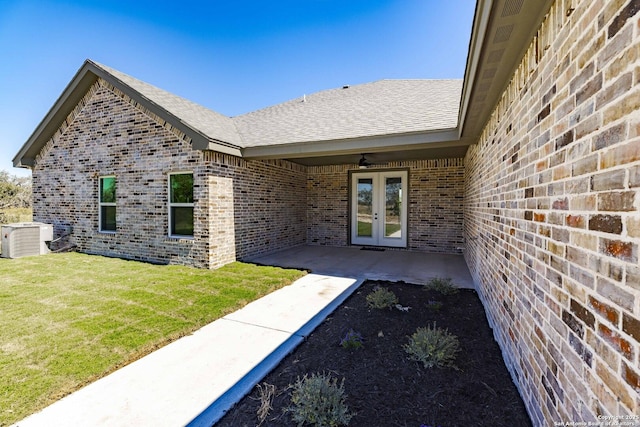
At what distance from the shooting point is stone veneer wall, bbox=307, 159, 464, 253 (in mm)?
8664

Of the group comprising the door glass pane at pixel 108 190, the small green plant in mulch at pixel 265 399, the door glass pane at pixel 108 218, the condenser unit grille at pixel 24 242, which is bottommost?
the small green plant in mulch at pixel 265 399

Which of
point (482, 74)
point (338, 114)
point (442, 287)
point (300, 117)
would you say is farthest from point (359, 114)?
point (442, 287)

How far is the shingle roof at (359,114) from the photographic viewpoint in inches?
247

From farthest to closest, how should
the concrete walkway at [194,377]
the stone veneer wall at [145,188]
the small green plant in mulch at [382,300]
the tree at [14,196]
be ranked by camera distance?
the tree at [14,196]
the stone veneer wall at [145,188]
the small green plant in mulch at [382,300]
the concrete walkway at [194,377]

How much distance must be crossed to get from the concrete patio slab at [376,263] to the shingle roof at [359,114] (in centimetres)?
315

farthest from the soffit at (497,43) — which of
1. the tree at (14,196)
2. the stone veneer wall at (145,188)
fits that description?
the tree at (14,196)

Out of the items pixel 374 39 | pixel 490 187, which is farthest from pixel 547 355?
pixel 374 39

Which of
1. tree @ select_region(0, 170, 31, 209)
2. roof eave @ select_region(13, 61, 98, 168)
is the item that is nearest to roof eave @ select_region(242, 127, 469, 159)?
roof eave @ select_region(13, 61, 98, 168)

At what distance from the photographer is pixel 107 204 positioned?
7902 mm

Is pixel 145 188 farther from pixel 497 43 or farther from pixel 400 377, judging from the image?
pixel 497 43

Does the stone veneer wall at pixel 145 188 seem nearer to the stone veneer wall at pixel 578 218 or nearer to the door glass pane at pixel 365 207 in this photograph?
the door glass pane at pixel 365 207

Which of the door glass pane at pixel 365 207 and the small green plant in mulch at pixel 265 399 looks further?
the door glass pane at pixel 365 207

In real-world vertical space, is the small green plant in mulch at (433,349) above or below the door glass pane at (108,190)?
below

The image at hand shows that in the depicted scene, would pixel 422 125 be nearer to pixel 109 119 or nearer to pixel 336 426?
pixel 336 426
